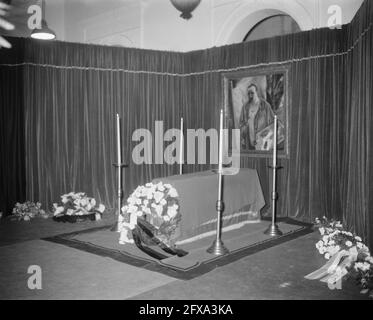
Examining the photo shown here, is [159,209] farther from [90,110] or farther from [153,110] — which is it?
[153,110]

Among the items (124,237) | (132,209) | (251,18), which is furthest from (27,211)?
(251,18)

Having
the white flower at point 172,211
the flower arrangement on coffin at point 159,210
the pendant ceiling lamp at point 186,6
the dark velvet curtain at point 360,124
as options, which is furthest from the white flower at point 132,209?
the pendant ceiling lamp at point 186,6

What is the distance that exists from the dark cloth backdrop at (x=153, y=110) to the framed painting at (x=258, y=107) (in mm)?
158

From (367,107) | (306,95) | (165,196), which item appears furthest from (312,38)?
(165,196)

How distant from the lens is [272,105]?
25.6 feet

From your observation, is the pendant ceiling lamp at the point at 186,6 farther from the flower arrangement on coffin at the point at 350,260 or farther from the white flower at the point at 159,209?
the flower arrangement on coffin at the point at 350,260

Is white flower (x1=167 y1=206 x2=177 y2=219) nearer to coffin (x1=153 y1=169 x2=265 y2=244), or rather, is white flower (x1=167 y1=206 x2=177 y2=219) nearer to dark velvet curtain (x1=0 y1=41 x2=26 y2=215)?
coffin (x1=153 y1=169 x2=265 y2=244)

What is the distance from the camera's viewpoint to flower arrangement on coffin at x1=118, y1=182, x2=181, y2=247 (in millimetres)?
5047

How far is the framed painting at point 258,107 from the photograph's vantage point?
7605 millimetres

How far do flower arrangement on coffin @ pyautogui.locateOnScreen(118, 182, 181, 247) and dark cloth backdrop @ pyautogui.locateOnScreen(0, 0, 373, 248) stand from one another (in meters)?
2.48

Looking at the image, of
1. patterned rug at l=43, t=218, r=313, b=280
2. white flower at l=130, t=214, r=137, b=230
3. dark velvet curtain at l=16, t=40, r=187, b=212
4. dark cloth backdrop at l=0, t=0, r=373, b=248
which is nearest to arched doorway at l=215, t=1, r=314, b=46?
dark cloth backdrop at l=0, t=0, r=373, b=248

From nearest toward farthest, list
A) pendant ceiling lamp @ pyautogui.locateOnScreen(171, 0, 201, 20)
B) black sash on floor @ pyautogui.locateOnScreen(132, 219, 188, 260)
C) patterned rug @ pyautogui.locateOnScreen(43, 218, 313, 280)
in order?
patterned rug @ pyautogui.locateOnScreen(43, 218, 313, 280), black sash on floor @ pyautogui.locateOnScreen(132, 219, 188, 260), pendant ceiling lamp @ pyautogui.locateOnScreen(171, 0, 201, 20)

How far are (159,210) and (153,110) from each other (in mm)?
4386
